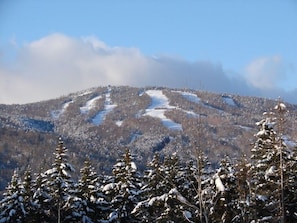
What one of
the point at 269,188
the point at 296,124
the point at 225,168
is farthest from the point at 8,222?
the point at 296,124

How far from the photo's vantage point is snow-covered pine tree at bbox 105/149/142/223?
31.6 metres

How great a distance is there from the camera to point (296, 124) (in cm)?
2350

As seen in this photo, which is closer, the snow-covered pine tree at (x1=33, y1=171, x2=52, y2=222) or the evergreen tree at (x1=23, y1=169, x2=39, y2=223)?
the evergreen tree at (x1=23, y1=169, x2=39, y2=223)

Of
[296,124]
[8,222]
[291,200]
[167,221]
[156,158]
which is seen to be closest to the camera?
[296,124]

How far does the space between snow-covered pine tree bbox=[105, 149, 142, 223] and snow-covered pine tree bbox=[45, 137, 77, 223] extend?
8.86 ft

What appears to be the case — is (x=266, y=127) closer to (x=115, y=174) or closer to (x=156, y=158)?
(x=156, y=158)

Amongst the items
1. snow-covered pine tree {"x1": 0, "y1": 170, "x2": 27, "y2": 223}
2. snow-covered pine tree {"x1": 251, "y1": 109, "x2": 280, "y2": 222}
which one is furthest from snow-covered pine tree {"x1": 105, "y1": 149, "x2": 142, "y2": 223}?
snow-covered pine tree {"x1": 251, "y1": 109, "x2": 280, "y2": 222}

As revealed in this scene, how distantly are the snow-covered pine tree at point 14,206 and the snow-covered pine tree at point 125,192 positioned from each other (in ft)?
17.9

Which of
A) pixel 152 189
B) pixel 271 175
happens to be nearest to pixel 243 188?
pixel 271 175

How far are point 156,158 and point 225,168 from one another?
→ 673cm

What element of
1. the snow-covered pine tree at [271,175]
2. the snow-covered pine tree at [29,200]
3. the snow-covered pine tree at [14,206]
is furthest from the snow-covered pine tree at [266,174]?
the snow-covered pine tree at [14,206]

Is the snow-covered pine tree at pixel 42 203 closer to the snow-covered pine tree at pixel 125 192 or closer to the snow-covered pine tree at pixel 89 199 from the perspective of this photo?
the snow-covered pine tree at pixel 89 199

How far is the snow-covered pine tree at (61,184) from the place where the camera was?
3041 cm

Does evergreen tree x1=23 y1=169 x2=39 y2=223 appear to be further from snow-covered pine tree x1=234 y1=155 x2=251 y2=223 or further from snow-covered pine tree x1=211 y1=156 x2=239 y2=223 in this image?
snow-covered pine tree x1=234 y1=155 x2=251 y2=223
